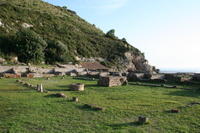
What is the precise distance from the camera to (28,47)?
179ft

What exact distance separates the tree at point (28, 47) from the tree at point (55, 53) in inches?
236

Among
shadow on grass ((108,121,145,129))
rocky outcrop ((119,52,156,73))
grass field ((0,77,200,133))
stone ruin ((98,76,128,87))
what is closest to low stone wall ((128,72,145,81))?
stone ruin ((98,76,128,87))

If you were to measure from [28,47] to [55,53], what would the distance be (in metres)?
9.79

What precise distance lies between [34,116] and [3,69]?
3176 cm

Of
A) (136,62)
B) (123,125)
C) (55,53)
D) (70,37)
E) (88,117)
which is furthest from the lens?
(136,62)

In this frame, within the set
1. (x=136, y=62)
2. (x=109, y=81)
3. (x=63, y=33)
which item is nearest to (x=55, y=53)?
(x=63, y=33)

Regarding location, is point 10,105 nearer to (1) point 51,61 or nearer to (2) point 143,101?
(2) point 143,101

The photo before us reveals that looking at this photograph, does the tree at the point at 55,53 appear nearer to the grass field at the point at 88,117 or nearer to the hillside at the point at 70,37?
the hillside at the point at 70,37

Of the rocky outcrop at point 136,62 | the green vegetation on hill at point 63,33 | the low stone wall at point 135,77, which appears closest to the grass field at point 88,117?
the low stone wall at point 135,77

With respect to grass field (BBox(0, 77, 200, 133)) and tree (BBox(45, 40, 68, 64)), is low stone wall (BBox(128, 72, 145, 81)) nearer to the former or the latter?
grass field (BBox(0, 77, 200, 133))

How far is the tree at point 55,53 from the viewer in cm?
6275

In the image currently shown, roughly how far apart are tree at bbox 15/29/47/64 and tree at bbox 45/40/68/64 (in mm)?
5999

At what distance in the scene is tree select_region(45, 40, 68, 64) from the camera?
6275cm

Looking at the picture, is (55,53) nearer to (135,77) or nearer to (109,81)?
(135,77)
